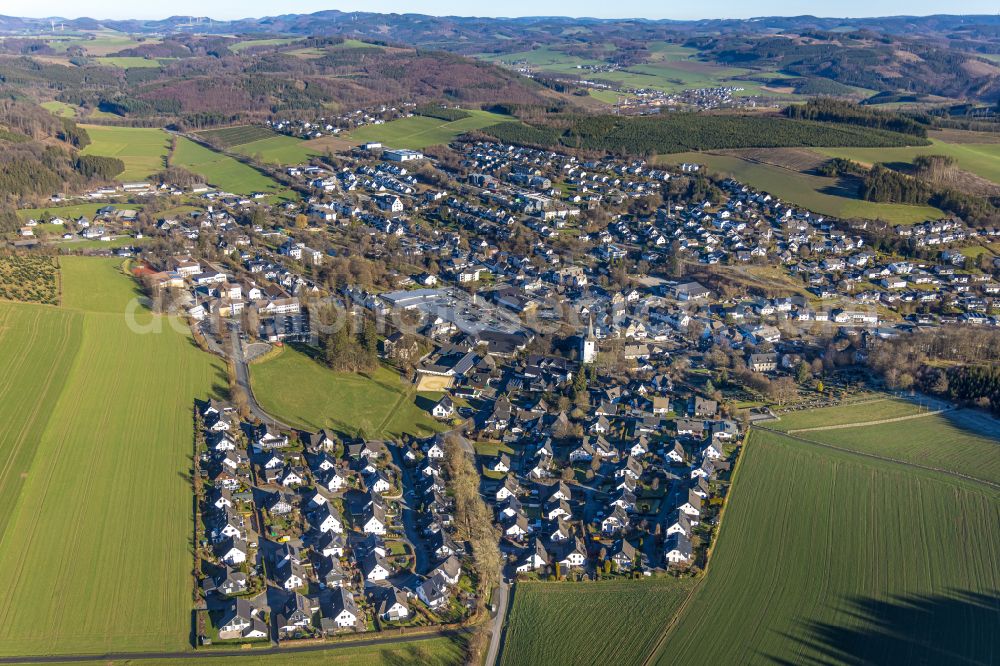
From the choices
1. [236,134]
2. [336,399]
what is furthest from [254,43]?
[336,399]

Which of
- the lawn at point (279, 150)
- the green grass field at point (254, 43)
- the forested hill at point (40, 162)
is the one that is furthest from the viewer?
the green grass field at point (254, 43)

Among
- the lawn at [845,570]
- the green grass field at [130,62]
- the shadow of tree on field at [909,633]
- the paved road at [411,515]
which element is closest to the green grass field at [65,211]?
the paved road at [411,515]

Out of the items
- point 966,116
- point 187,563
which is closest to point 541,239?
point 187,563

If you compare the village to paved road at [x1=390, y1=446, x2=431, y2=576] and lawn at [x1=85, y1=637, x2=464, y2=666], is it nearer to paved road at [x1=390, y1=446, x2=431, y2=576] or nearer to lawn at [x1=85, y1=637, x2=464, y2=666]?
paved road at [x1=390, y1=446, x2=431, y2=576]

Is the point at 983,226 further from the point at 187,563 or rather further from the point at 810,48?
the point at 810,48

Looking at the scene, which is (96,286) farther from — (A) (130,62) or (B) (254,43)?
(B) (254,43)

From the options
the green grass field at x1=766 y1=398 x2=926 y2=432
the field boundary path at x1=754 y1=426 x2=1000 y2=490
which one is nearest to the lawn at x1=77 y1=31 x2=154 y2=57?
the green grass field at x1=766 y1=398 x2=926 y2=432

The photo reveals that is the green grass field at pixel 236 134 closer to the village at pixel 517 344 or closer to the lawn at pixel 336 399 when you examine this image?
the village at pixel 517 344
